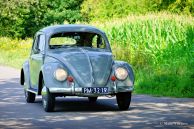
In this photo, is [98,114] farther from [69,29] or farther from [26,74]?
[26,74]

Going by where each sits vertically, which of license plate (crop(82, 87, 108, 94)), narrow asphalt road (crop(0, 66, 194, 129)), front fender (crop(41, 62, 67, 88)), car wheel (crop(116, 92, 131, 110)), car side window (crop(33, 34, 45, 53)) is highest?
car side window (crop(33, 34, 45, 53))

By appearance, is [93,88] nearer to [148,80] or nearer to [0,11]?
[148,80]

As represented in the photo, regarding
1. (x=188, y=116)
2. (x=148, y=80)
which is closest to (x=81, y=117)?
(x=188, y=116)

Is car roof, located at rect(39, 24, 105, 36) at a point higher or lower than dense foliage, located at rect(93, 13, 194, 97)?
higher

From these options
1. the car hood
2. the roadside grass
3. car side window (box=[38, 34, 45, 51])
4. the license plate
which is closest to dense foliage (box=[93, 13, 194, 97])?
the roadside grass

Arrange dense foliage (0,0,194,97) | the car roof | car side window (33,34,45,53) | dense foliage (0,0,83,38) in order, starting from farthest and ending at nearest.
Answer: dense foliage (0,0,83,38), dense foliage (0,0,194,97), car side window (33,34,45,53), the car roof

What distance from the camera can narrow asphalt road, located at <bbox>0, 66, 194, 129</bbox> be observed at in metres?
11.3

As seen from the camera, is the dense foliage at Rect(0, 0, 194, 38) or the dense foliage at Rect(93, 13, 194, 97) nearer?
the dense foliage at Rect(93, 13, 194, 97)

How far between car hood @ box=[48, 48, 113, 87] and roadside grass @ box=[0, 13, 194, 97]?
3.94m

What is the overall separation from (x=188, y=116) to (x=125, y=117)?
46.1 inches

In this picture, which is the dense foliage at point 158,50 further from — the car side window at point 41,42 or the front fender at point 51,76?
the front fender at point 51,76

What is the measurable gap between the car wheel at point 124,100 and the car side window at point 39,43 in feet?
7.56

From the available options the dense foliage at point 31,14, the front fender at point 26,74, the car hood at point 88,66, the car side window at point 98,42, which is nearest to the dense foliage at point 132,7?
the dense foliage at point 31,14

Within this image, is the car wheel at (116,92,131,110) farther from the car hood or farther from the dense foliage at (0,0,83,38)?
the dense foliage at (0,0,83,38)
